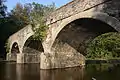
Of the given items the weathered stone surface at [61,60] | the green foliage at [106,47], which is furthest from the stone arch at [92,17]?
the green foliage at [106,47]

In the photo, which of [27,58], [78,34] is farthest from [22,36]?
[78,34]

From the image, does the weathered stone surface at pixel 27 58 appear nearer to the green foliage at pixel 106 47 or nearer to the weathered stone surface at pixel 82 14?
the green foliage at pixel 106 47

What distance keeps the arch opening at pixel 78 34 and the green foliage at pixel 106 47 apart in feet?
10.2

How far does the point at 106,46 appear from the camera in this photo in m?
22.6

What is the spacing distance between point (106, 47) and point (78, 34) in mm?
6603

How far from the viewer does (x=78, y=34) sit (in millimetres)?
16922

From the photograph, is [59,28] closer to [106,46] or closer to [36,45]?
[106,46]

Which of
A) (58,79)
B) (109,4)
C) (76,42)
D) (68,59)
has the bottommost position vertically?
(58,79)

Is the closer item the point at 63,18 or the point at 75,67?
the point at 63,18

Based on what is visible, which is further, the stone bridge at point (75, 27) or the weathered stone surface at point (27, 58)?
the weathered stone surface at point (27, 58)

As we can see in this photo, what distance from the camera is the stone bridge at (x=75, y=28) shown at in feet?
37.8

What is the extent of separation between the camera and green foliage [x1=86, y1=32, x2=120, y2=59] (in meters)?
22.3

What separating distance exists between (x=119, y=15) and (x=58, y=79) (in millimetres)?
5319

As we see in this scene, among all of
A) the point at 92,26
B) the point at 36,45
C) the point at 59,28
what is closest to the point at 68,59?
the point at 59,28
